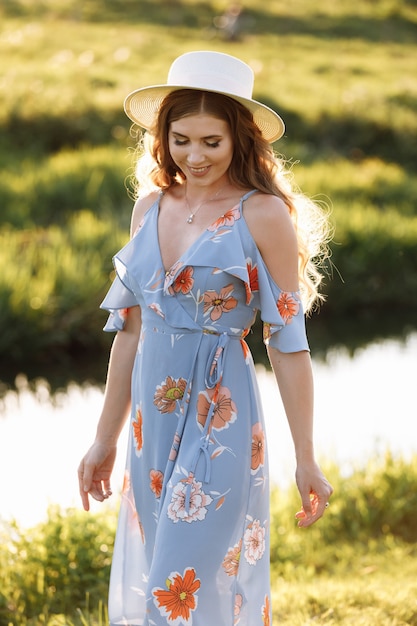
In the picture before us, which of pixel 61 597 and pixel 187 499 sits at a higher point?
pixel 187 499

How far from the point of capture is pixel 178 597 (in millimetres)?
2076

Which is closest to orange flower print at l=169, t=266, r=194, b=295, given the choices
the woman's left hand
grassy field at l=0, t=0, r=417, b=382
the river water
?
the woman's left hand

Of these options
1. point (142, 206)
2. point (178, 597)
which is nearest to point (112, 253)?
point (142, 206)

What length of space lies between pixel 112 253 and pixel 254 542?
6.19 m

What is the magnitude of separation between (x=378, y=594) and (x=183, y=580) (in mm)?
1137

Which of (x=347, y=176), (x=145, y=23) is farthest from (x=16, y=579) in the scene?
(x=145, y=23)

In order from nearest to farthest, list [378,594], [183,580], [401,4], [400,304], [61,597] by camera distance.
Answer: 1. [183,580]
2. [378,594]
3. [61,597]
4. [400,304]
5. [401,4]

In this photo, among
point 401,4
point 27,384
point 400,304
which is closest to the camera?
point 27,384

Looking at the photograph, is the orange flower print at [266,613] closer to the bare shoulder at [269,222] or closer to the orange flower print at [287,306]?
the orange flower print at [287,306]

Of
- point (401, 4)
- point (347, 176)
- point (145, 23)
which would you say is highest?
point (401, 4)

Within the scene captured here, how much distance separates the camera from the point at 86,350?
7516 millimetres

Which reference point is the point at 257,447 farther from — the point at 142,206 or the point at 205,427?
the point at 142,206

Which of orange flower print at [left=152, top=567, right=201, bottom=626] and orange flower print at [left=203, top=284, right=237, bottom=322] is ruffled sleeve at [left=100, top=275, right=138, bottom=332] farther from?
orange flower print at [left=152, top=567, right=201, bottom=626]

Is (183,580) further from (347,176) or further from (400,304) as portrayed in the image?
(347,176)
